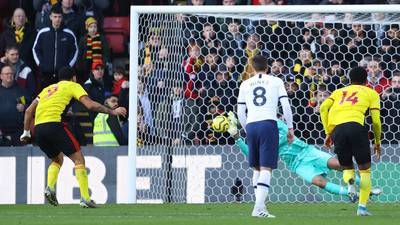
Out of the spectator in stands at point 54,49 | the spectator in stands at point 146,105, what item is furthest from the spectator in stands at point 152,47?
the spectator in stands at point 54,49

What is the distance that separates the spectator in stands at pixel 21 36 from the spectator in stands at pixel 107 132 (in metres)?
2.38

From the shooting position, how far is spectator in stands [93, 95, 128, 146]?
19.8 m

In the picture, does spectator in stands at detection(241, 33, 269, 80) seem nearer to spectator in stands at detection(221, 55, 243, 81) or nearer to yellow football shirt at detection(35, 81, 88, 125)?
spectator in stands at detection(221, 55, 243, 81)

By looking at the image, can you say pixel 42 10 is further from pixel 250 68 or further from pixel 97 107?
pixel 97 107

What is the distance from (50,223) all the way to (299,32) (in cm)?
694

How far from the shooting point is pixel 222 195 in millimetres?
18500

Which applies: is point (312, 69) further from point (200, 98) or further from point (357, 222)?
point (357, 222)

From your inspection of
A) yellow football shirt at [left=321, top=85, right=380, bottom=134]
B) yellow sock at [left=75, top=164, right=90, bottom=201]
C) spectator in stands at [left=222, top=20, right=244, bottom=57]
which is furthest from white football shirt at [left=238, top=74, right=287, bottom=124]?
spectator in stands at [left=222, top=20, right=244, bottom=57]

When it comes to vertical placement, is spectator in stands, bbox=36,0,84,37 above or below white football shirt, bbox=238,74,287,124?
above

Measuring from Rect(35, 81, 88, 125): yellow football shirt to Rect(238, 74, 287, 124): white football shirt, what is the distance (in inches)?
127

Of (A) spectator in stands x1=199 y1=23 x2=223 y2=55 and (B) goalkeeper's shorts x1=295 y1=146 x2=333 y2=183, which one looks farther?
(A) spectator in stands x1=199 y1=23 x2=223 y2=55

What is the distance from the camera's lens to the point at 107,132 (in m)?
19.9

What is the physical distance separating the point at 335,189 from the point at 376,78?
1.98 metres

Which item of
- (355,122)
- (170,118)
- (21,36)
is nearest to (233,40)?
(170,118)
